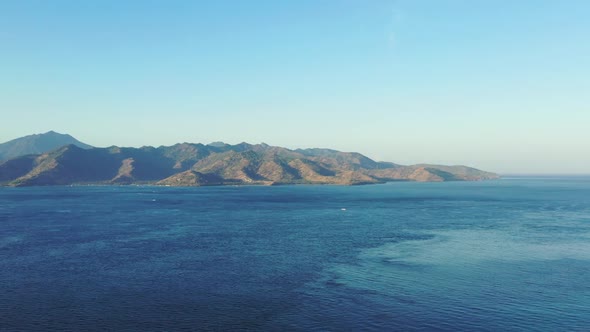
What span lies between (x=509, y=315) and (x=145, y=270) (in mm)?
83236

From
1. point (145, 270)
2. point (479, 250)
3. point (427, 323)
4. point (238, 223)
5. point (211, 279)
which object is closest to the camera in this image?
point (427, 323)

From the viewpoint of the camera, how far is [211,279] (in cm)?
9819

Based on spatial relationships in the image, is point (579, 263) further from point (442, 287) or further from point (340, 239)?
point (340, 239)

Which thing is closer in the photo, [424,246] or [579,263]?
[579,263]

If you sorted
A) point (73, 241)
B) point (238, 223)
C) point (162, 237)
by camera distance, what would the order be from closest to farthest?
point (73, 241) < point (162, 237) < point (238, 223)

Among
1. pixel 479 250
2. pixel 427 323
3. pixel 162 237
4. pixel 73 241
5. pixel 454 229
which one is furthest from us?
pixel 454 229

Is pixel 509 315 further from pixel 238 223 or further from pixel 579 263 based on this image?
pixel 238 223

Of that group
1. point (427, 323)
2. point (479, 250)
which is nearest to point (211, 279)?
point (427, 323)

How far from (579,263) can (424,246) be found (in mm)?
42572

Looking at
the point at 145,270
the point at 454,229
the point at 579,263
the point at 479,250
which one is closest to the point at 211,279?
the point at 145,270

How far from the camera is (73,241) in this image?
147m

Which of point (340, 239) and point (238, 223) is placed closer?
point (340, 239)

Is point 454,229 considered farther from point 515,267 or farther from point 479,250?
point 515,267

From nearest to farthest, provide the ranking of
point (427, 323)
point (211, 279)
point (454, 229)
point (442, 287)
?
point (427, 323)
point (442, 287)
point (211, 279)
point (454, 229)
